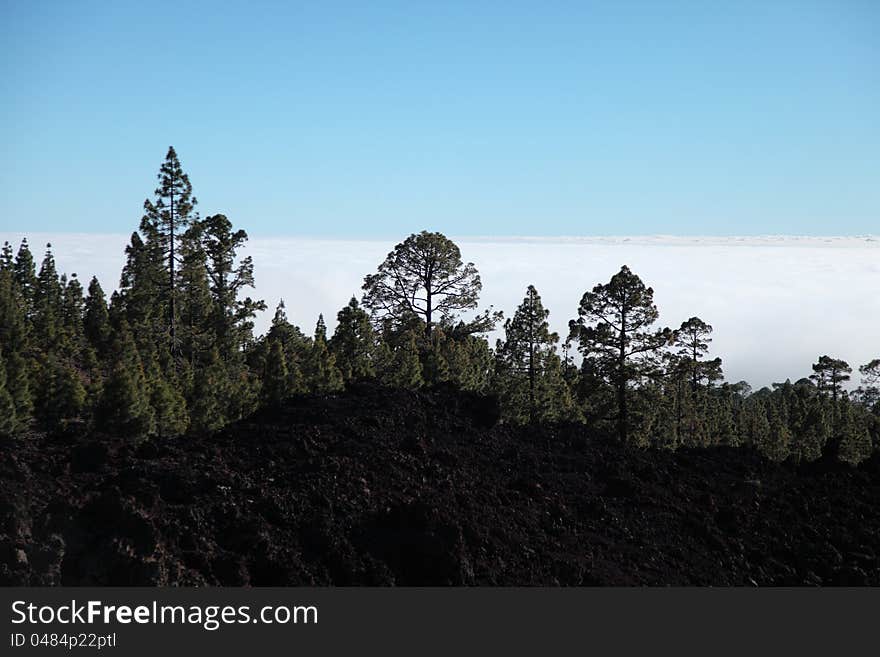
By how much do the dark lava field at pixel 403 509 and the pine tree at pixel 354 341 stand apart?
373 inches

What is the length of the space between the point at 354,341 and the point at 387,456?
19.4m

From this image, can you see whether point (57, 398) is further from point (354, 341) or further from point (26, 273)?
point (26, 273)

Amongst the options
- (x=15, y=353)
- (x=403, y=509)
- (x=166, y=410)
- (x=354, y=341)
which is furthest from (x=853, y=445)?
(x=15, y=353)

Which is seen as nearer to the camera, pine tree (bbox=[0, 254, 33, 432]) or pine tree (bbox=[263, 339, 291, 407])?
pine tree (bbox=[0, 254, 33, 432])

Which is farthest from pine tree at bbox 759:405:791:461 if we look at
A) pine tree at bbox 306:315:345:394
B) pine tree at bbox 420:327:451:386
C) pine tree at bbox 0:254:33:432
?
pine tree at bbox 0:254:33:432

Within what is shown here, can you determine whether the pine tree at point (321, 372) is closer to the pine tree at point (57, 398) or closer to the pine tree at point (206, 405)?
the pine tree at point (206, 405)

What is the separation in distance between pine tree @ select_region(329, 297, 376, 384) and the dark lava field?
948cm

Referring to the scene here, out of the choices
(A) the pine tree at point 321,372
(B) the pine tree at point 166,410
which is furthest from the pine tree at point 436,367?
(B) the pine tree at point 166,410

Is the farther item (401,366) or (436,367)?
(436,367)

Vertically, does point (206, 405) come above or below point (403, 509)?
above

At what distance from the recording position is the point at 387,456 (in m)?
26.3

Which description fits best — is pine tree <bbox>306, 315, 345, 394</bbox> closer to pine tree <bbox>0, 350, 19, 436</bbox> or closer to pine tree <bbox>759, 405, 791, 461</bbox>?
pine tree <bbox>0, 350, 19, 436</bbox>

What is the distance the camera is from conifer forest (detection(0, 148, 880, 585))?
1909 centimetres
